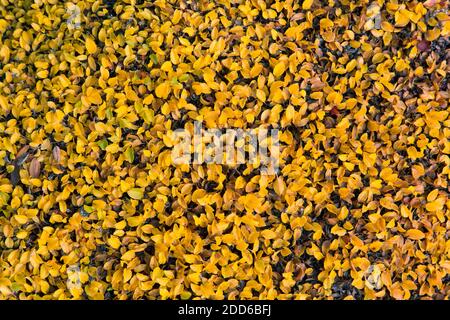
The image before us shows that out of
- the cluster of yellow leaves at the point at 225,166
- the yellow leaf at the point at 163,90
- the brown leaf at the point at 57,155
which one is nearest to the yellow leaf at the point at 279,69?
the cluster of yellow leaves at the point at 225,166

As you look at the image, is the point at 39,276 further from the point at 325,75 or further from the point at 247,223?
the point at 325,75

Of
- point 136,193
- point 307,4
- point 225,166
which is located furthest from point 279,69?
point 136,193

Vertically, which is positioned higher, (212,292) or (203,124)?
(203,124)

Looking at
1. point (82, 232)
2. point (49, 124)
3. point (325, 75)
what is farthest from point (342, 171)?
point (49, 124)

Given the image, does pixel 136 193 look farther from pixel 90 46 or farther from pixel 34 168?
→ pixel 90 46

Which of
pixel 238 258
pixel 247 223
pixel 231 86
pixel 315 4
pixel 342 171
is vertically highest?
pixel 315 4

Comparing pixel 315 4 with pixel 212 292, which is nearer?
pixel 212 292

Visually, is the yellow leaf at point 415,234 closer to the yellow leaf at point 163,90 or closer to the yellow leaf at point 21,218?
the yellow leaf at point 163,90

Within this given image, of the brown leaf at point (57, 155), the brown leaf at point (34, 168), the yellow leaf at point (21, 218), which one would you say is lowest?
the yellow leaf at point (21, 218)
